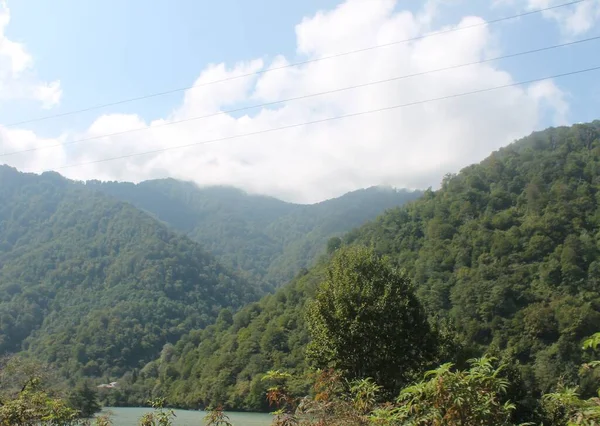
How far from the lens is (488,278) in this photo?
189 feet

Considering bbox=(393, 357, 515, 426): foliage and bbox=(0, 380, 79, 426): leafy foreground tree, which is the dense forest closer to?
bbox=(0, 380, 79, 426): leafy foreground tree

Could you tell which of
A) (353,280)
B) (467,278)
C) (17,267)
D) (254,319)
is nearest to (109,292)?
(17,267)

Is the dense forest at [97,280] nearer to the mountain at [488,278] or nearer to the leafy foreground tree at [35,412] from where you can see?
the mountain at [488,278]

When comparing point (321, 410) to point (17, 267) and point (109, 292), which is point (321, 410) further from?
point (17, 267)

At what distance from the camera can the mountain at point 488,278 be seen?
162ft

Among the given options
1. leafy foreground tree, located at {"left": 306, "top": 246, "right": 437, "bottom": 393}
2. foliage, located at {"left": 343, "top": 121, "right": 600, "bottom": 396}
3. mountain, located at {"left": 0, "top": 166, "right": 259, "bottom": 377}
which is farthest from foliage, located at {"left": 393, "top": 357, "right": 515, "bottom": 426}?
mountain, located at {"left": 0, "top": 166, "right": 259, "bottom": 377}

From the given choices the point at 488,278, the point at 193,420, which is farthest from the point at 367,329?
the point at 488,278

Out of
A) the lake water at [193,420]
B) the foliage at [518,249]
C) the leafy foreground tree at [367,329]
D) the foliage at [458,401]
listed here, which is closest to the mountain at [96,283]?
the lake water at [193,420]

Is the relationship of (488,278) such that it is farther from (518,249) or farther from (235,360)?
(235,360)

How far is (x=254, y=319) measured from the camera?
8244cm

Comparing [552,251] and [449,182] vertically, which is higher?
[449,182]

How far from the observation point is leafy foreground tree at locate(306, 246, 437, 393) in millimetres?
21922

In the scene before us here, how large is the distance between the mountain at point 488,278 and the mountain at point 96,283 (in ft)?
47.2

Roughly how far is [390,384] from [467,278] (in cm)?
3871
